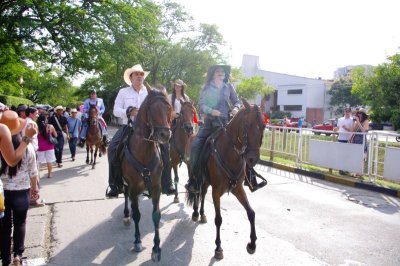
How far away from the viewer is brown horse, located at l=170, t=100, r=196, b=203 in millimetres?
7085

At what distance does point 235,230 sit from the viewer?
575 centimetres

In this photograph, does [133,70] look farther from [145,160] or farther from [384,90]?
[384,90]

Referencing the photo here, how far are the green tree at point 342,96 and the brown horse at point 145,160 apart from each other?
53.8 metres

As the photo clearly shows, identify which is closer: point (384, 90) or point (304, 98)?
point (384, 90)

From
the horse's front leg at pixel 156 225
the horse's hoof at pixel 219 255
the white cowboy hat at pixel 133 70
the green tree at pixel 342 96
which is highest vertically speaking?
the green tree at pixel 342 96

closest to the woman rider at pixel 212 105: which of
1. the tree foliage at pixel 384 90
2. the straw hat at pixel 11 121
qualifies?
the straw hat at pixel 11 121

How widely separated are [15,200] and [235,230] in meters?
3.57

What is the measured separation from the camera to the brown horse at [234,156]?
4.25 metres

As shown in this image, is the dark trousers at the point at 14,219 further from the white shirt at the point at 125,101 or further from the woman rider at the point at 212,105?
the woman rider at the point at 212,105

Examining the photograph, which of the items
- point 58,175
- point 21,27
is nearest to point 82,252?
point 58,175

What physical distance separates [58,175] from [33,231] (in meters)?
5.17

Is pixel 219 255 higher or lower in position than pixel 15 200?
lower

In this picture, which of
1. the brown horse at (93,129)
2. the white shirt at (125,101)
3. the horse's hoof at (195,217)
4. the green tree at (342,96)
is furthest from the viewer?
the green tree at (342,96)

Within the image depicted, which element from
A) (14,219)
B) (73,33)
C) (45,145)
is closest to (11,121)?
(14,219)
